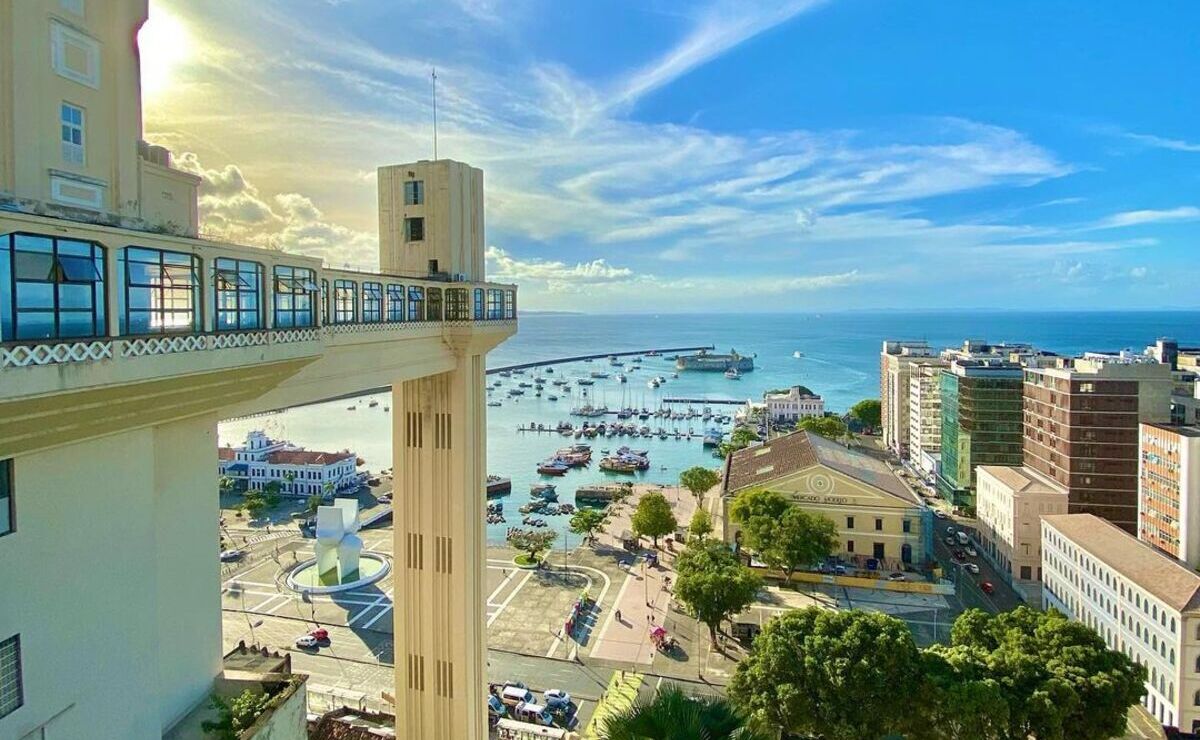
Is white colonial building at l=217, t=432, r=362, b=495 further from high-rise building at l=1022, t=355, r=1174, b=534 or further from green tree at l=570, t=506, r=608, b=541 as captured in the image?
high-rise building at l=1022, t=355, r=1174, b=534

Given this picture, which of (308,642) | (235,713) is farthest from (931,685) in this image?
(308,642)

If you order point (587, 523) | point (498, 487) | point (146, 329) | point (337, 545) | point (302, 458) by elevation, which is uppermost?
point (146, 329)

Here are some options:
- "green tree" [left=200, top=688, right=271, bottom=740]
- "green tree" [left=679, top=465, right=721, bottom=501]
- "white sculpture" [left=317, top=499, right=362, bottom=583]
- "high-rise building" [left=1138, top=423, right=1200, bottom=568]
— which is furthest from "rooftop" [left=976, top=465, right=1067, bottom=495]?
"green tree" [left=200, top=688, right=271, bottom=740]

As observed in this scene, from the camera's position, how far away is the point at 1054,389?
41.1 m

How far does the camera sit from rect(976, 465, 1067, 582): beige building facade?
37312 millimetres

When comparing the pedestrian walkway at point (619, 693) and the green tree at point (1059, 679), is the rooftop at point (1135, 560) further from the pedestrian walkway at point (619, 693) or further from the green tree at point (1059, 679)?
the pedestrian walkway at point (619, 693)

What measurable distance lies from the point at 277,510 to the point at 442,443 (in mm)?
44356

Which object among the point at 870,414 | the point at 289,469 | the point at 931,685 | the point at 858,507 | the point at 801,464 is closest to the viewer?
the point at 931,685

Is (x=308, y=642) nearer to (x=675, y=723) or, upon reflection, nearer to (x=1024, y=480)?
(x=675, y=723)

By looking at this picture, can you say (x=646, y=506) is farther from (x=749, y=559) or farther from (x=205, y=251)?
(x=205, y=251)

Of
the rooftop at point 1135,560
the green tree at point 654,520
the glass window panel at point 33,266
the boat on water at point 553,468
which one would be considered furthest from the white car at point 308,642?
the boat on water at point 553,468

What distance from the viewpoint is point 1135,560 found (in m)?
27.6

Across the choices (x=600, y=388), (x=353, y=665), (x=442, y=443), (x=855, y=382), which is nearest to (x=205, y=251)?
(x=442, y=443)

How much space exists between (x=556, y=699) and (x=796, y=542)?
52.4ft
